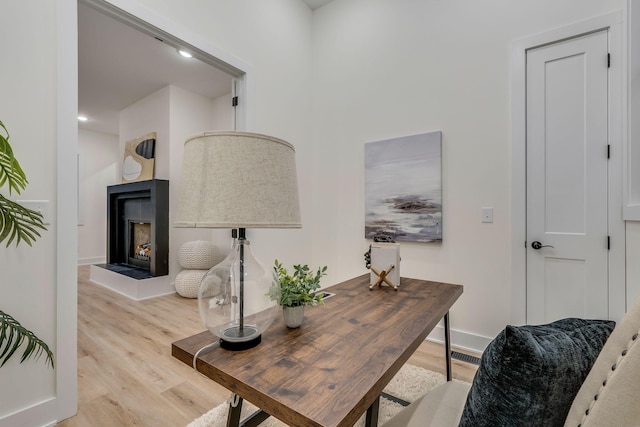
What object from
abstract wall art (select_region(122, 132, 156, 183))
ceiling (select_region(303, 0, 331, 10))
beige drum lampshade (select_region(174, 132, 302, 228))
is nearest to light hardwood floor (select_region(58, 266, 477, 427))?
beige drum lampshade (select_region(174, 132, 302, 228))

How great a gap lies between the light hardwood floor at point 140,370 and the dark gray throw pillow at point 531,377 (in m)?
1.63

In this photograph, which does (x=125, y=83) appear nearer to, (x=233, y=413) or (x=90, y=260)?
(x=90, y=260)

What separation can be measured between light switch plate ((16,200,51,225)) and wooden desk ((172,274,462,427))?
1107mm

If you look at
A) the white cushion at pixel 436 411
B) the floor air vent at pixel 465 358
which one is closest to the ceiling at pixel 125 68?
the white cushion at pixel 436 411

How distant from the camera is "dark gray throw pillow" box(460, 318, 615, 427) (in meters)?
0.56

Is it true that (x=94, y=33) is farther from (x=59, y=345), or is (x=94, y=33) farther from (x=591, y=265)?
(x=591, y=265)

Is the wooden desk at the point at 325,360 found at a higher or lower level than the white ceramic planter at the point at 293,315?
lower

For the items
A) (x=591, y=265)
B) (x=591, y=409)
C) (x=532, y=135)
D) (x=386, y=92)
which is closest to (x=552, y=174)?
(x=532, y=135)

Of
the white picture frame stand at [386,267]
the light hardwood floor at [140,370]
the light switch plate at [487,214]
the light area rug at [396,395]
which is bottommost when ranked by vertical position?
the light hardwood floor at [140,370]

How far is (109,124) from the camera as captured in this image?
19.6ft

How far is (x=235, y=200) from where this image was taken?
0.84 metres

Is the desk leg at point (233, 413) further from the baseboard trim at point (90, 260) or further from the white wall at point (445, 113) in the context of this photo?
the baseboard trim at point (90, 260)

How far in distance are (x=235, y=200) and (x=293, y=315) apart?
535 millimetres

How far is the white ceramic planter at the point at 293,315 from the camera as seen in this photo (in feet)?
3.77
